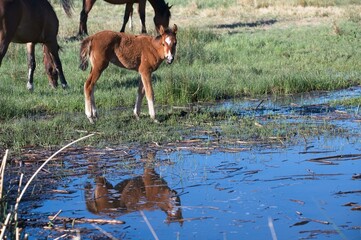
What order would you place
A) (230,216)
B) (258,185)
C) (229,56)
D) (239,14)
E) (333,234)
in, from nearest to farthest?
(333,234), (230,216), (258,185), (229,56), (239,14)

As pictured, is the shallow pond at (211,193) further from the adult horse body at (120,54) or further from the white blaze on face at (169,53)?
the adult horse body at (120,54)

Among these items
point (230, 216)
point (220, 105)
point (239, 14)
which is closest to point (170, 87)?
point (220, 105)

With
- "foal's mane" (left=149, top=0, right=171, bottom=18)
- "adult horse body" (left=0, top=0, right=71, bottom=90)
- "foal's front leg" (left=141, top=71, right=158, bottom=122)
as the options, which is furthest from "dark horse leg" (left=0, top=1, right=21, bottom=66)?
"foal's mane" (left=149, top=0, right=171, bottom=18)

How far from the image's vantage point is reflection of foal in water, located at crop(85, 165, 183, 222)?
7558 mm

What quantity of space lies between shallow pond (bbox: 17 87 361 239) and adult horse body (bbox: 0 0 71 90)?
4345 millimetres

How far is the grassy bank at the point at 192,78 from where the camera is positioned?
11250mm

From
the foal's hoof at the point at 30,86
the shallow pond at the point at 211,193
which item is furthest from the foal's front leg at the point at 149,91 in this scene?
the foal's hoof at the point at 30,86

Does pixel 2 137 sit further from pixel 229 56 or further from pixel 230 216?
pixel 229 56

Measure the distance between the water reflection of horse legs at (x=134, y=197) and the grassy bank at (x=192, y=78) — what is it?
1.90 m

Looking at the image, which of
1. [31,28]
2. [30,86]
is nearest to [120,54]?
[31,28]

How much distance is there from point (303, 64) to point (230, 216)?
10578 mm

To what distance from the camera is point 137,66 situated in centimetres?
1173

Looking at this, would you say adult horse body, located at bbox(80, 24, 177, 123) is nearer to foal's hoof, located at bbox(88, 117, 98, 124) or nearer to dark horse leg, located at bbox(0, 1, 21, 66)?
foal's hoof, located at bbox(88, 117, 98, 124)

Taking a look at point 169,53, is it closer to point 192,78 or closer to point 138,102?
point 138,102
